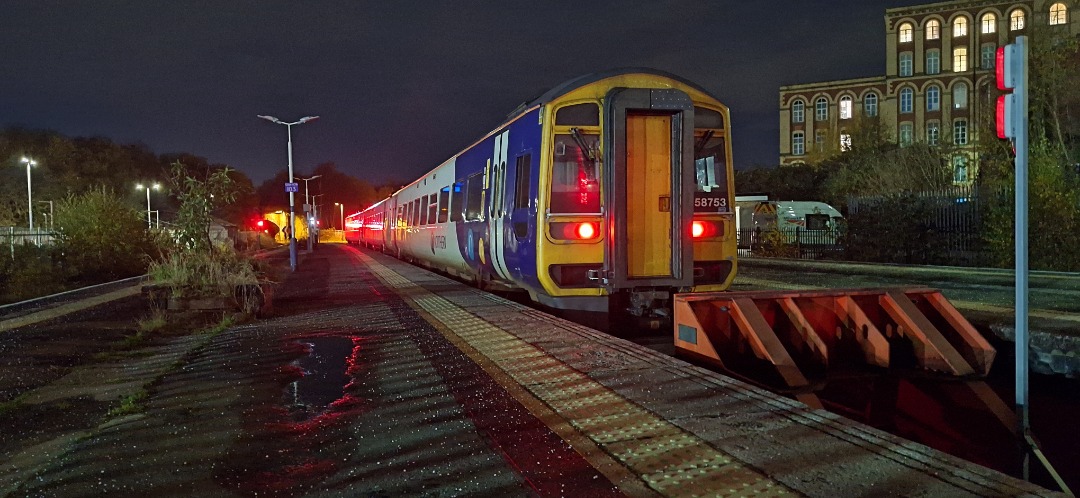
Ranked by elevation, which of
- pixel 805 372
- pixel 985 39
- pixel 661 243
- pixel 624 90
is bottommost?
pixel 805 372

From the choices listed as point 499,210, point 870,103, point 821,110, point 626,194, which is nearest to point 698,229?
point 626,194

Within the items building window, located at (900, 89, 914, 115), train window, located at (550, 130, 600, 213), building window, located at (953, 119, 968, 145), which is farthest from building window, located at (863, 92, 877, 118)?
train window, located at (550, 130, 600, 213)

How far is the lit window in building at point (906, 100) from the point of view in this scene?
6575cm

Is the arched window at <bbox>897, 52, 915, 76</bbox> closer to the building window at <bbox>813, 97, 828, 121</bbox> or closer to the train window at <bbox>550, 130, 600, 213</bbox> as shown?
the building window at <bbox>813, 97, 828, 121</bbox>

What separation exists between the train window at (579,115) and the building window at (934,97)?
65098 mm

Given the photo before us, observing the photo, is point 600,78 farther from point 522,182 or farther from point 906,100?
point 906,100

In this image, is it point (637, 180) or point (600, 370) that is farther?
point (637, 180)

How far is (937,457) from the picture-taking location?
4.02m

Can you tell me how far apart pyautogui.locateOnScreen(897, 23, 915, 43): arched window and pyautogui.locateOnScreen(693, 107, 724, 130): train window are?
63.8m

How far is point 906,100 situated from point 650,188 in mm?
65703

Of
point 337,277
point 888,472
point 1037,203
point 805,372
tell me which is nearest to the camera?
point 888,472

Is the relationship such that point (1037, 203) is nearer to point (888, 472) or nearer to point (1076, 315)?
point (1076, 315)

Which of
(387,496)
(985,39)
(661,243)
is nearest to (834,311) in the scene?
(661,243)

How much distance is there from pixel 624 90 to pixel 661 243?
1.90 metres
